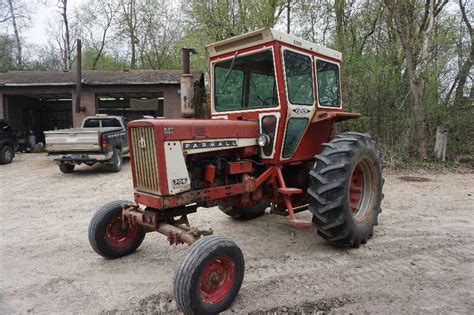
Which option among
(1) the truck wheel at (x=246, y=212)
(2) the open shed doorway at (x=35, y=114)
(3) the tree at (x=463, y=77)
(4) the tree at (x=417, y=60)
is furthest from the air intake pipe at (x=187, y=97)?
(2) the open shed doorway at (x=35, y=114)

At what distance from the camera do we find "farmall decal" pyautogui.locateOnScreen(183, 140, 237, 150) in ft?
11.1

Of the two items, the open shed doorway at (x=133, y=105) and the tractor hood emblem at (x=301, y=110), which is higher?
the open shed doorway at (x=133, y=105)

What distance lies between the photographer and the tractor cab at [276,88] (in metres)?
3.97

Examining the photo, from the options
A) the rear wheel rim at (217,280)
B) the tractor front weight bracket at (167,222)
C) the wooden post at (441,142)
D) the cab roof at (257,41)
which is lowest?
the rear wheel rim at (217,280)

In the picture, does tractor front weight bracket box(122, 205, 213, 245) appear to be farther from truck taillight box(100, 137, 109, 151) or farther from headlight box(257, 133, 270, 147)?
truck taillight box(100, 137, 109, 151)

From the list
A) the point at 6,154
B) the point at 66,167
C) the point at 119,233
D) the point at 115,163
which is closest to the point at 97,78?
the point at 6,154

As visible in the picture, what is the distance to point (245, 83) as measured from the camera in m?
4.32

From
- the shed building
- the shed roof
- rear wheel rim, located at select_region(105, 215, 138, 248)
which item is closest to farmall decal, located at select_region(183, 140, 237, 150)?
rear wheel rim, located at select_region(105, 215, 138, 248)

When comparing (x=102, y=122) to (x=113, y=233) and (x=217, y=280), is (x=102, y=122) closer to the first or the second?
(x=113, y=233)

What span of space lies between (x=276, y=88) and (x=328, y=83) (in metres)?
1.11

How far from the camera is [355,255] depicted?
3969 millimetres

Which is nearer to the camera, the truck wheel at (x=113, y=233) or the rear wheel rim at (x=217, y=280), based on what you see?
the rear wheel rim at (x=217, y=280)

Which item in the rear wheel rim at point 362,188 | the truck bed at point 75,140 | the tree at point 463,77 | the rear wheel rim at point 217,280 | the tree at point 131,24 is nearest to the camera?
the rear wheel rim at point 217,280

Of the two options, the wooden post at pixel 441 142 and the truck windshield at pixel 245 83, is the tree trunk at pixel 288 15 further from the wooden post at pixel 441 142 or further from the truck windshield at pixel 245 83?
the truck windshield at pixel 245 83
